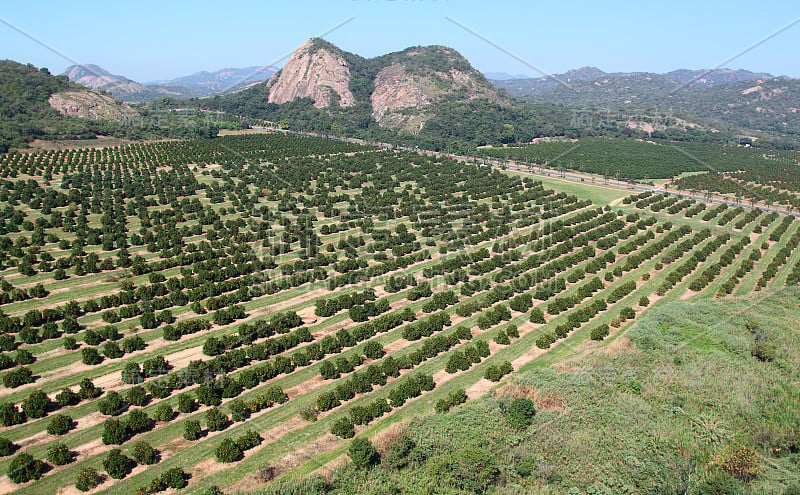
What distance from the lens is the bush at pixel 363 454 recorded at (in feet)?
75.8

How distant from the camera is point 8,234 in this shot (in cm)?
6016

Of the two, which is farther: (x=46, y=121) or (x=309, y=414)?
(x=46, y=121)

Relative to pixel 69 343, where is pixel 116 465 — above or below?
below

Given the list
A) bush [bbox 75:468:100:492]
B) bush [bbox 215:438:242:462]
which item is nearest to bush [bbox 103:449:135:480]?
bush [bbox 75:468:100:492]

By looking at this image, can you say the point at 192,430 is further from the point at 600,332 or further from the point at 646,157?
the point at 646,157

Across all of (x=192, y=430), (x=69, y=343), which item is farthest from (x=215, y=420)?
(x=69, y=343)

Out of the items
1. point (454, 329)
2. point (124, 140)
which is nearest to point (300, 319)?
point (454, 329)

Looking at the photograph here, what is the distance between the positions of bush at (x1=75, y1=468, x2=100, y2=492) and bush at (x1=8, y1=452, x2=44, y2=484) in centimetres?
203

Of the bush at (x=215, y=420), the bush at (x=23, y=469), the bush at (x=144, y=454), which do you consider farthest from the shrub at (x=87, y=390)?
the bush at (x=215, y=420)

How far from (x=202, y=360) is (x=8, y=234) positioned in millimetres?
43851

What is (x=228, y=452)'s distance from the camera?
24484 millimetres

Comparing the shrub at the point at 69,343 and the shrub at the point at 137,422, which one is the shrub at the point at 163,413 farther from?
the shrub at the point at 69,343

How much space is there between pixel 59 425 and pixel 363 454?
1663 cm

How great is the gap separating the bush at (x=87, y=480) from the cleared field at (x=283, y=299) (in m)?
0.25
